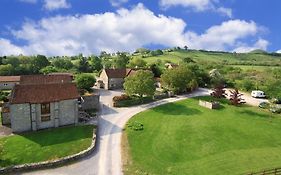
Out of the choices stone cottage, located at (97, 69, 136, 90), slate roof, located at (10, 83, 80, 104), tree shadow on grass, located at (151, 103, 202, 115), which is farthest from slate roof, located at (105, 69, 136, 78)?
slate roof, located at (10, 83, 80, 104)

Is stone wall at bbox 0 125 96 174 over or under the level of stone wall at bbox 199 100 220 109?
under

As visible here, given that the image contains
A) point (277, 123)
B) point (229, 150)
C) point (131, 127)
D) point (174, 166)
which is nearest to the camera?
point (174, 166)

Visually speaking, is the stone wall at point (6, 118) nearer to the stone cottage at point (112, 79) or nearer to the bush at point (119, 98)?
the bush at point (119, 98)

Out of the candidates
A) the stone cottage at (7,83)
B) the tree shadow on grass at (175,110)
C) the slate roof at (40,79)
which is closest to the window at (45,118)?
the slate roof at (40,79)

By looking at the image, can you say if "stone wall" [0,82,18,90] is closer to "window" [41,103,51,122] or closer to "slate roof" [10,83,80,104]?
"slate roof" [10,83,80,104]

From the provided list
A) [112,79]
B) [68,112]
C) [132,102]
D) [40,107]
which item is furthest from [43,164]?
[112,79]

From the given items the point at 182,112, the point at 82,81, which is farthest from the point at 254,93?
the point at 82,81

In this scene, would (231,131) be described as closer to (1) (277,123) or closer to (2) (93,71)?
(1) (277,123)
